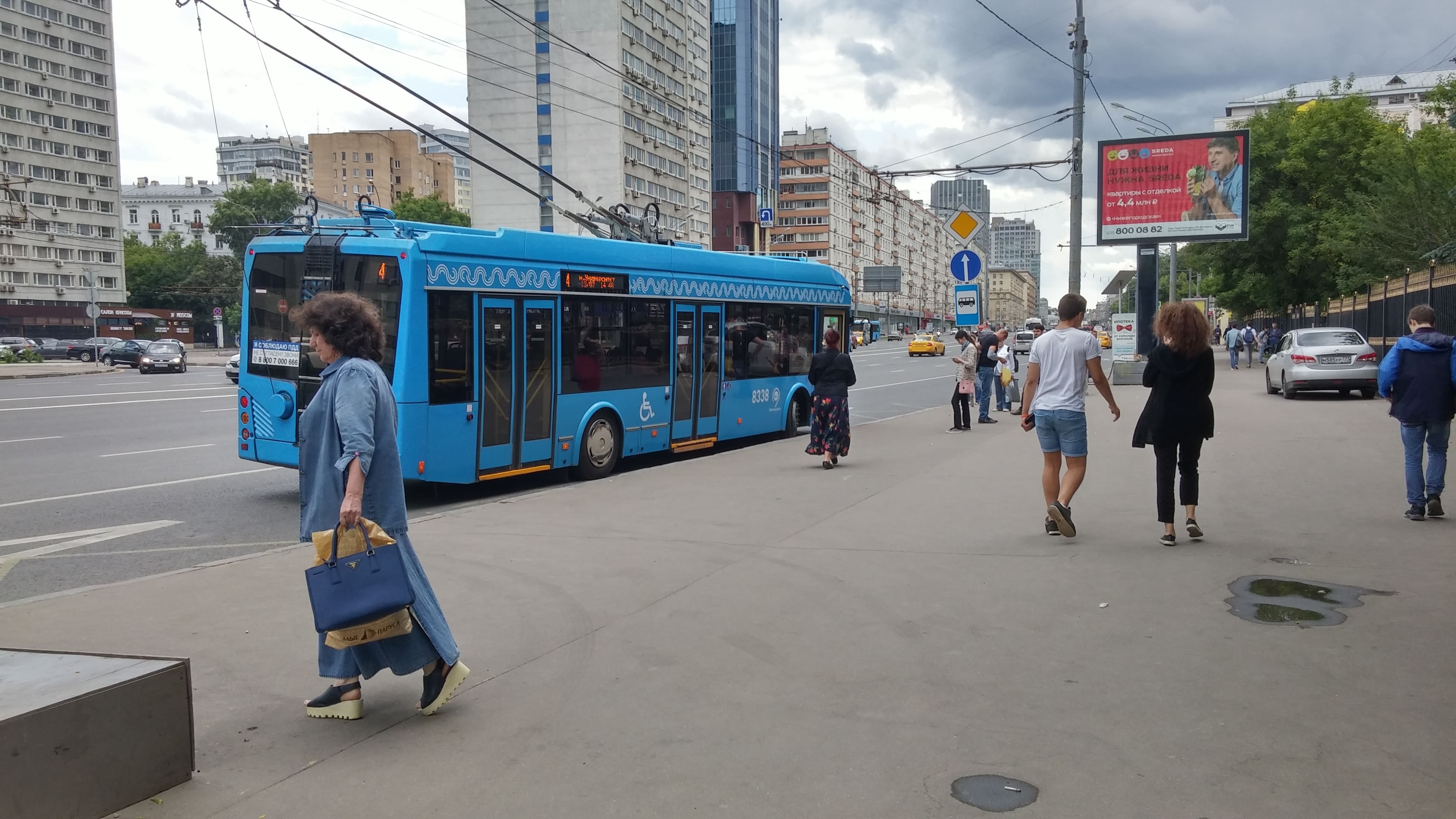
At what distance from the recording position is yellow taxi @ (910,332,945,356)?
63.4 metres

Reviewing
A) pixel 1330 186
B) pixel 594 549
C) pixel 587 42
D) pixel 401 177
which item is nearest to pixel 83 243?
pixel 587 42

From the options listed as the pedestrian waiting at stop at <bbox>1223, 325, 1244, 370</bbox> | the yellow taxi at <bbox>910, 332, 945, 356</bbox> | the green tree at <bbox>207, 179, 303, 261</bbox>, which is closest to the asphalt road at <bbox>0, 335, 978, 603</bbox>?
the pedestrian waiting at stop at <bbox>1223, 325, 1244, 370</bbox>

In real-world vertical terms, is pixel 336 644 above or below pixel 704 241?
below

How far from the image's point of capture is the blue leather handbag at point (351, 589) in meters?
4.33

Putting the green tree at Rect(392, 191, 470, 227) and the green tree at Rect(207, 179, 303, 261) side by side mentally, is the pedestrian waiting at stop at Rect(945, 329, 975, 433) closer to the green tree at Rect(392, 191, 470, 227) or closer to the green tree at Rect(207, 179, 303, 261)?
the green tree at Rect(392, 191, 470, 227)

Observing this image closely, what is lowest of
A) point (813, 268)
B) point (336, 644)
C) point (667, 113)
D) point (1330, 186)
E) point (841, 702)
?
point (841, 702)

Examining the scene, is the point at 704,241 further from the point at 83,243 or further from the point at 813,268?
the point at 813,268

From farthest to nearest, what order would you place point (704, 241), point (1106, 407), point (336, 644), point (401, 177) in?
point (401, 177) → point (704, 241) → point (1106, 407) → point (336, 644)

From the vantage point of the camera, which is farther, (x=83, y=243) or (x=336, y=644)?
(x=83, y=243)

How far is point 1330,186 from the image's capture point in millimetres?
42469

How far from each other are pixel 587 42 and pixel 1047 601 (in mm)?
79835

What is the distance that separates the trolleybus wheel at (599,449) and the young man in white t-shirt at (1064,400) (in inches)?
232

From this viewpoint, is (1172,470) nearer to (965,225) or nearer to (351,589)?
(351,589)

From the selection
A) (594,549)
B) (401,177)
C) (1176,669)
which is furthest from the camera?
(401,177)
